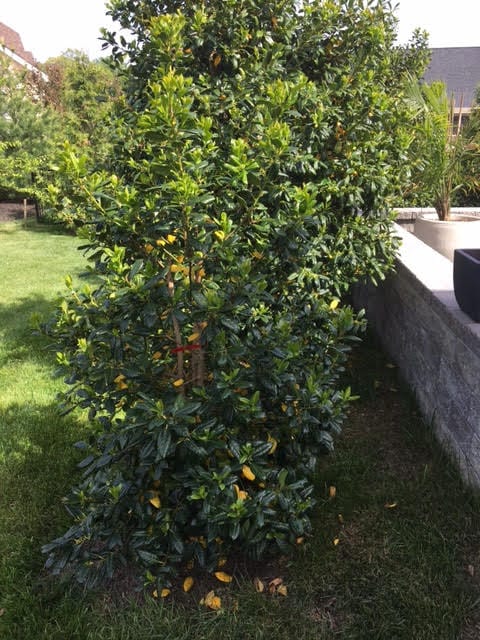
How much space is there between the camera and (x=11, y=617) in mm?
2311

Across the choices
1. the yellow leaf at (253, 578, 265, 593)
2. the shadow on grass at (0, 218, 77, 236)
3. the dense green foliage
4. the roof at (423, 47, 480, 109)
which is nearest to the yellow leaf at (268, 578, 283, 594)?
the yellow leaf at (253, 578, 265, 593)

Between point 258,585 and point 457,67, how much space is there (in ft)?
95.9

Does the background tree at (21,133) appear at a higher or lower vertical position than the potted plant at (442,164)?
higher

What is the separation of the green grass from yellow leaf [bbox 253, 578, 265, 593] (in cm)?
3

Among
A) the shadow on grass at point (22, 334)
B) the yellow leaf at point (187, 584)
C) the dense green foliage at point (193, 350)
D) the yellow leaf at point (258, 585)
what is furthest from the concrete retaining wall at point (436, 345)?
the shadow on grass at point (22, 334)

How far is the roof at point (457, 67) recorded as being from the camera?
25.0 m

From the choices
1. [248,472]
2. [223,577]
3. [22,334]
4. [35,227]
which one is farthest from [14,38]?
[223,577]

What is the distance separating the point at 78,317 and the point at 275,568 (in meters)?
1.53

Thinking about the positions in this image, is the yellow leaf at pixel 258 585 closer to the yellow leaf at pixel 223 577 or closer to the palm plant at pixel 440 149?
the yellow leaf at pixel 223 577

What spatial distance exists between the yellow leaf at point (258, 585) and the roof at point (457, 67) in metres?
26.7

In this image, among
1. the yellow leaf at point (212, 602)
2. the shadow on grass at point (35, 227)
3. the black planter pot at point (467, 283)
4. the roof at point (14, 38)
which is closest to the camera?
the yellow leaf at point (212, 602)

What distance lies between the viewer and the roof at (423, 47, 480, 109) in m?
25.0

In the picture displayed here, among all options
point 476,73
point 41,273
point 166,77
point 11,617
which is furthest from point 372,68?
point 476,73

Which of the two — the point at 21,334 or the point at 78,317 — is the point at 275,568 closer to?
the point at 78,317
